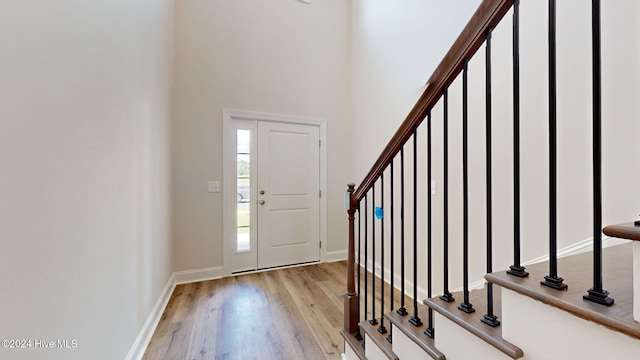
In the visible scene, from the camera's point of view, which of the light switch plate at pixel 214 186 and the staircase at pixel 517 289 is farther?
the light switch plate at pixel 214 186

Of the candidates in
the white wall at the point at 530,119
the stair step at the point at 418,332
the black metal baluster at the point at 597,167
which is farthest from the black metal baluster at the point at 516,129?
the white wall at the point at 530,119

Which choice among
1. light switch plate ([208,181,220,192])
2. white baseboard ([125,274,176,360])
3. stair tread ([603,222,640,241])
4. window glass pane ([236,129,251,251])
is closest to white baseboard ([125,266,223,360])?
white baseboard ([125,274,176,360])

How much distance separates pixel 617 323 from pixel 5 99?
1603 millimetres

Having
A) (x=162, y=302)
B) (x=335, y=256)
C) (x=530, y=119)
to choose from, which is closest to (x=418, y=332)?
(x=530, y=119)

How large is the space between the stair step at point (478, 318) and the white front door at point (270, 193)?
2.67 meters

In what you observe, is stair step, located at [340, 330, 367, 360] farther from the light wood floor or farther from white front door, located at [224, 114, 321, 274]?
white front door, located at [224, 114, 321, 274]

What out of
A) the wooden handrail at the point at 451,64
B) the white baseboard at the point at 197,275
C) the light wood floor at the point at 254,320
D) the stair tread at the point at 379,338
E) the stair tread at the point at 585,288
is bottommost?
the light wood floor at the point at 254,320

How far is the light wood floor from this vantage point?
1801mm

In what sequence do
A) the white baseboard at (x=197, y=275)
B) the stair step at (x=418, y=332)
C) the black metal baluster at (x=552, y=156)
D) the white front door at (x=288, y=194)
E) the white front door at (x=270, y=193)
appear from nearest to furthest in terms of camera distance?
the black metal baluster at (x=552, y=156) < the stair step at (x=418, y=332) < the white baseboard at (x=197, y=275) < the white front door at (x=270, y=193) < the white front door at (x=288, y=194)

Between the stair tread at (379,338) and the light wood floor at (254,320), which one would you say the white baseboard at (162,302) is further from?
the stair tread at (379,338)

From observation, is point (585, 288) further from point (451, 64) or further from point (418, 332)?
point (451, 64)

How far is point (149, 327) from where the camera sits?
1954 millimetres

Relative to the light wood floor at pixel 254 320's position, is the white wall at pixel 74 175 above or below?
above

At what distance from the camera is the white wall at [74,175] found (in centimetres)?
78
